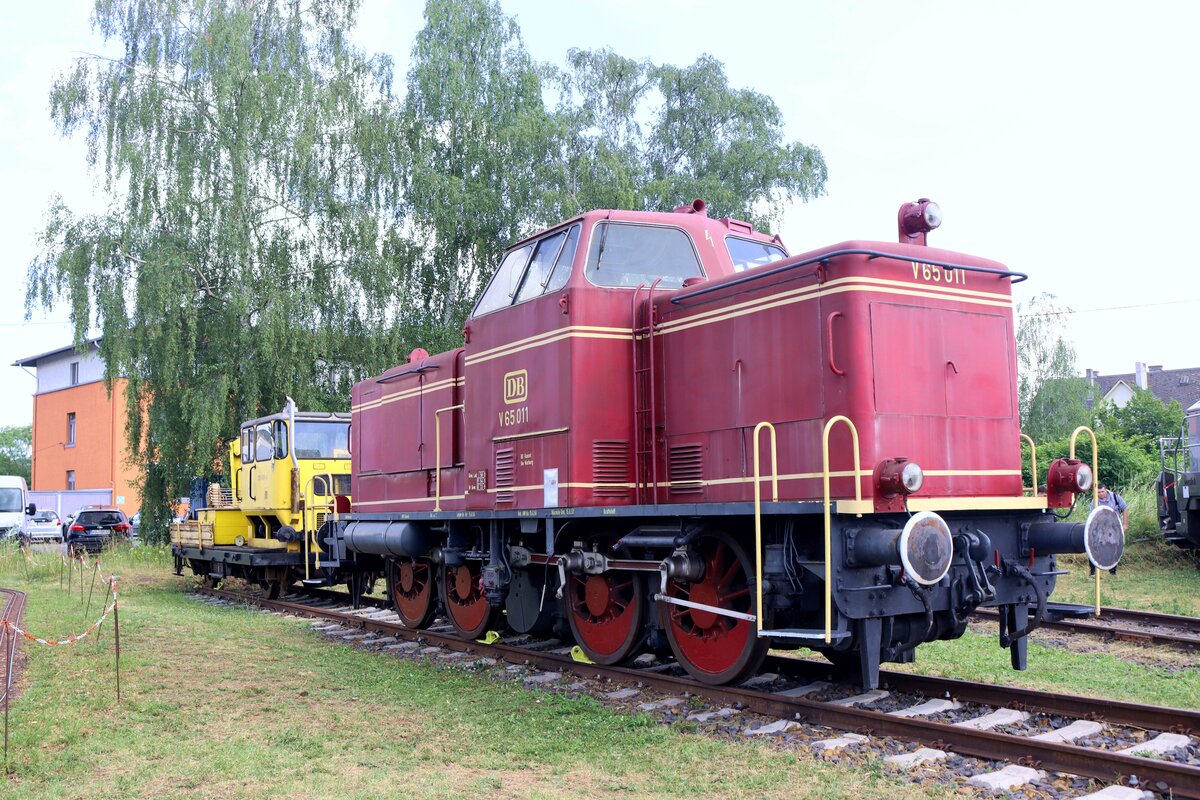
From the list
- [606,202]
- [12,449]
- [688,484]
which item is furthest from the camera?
[12,449]

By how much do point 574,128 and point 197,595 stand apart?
17887mm

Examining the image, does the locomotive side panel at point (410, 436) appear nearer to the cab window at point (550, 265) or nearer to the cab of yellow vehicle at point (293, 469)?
the cab window at point (550, 265)

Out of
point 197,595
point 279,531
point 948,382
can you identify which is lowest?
point 197,595

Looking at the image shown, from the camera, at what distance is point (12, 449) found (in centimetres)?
9706

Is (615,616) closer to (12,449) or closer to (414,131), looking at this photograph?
(414,131)

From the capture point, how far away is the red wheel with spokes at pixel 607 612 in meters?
8.60

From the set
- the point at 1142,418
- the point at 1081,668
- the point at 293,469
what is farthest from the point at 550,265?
the point at 1142,418

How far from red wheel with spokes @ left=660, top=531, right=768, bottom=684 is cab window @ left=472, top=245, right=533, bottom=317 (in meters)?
3.38

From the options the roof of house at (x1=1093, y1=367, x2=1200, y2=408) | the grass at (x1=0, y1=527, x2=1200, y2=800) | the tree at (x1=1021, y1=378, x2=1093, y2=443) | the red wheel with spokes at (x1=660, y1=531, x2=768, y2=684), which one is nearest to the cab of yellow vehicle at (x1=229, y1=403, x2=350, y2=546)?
the grass at (x1=0, y1=527, x2=1200, y2=800)

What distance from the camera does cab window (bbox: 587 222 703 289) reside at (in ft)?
28.8

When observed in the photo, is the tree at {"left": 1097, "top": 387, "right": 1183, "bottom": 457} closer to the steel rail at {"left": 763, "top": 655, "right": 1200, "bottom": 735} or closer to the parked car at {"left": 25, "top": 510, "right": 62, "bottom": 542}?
the steel rail at {"left": 763, "top": 655, "right": 1200, "bottom": 735}

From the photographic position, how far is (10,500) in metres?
34.3

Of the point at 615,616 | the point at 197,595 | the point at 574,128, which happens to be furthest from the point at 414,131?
the point at 615,616

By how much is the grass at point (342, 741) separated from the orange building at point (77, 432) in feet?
135
